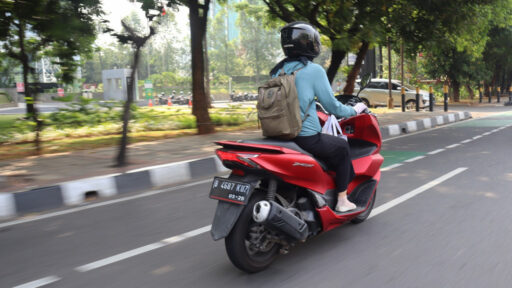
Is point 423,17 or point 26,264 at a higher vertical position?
point 423,17

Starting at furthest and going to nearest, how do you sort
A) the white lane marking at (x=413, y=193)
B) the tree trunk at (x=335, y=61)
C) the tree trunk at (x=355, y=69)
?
1. the tree trunk at (x=355, y=69)
2. the tree trunk at (x=335, y=61)
3. the white lane marking at (x=413, y=193)

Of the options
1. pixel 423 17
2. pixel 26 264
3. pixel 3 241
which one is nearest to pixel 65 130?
pixel 3 241

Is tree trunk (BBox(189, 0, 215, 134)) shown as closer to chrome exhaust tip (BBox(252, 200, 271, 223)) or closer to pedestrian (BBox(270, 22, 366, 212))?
pedestrian (BBox(270, 22, 366, 212))

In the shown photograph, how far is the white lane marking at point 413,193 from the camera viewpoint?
16.4 ft

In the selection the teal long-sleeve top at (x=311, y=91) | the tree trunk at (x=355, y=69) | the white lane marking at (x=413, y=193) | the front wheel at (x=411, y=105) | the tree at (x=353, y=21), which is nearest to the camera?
the teal long-sleeve top at (x=311, y=91)

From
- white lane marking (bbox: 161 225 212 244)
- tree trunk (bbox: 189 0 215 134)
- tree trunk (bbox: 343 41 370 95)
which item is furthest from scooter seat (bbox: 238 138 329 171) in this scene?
tree trunk (bbox: 343 41 370 95)

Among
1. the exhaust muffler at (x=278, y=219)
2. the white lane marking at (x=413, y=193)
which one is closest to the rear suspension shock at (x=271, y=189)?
the exhaust muffler at (x=278, y=219)

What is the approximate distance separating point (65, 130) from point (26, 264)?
26.9 ft

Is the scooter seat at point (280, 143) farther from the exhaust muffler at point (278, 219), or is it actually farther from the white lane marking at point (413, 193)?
the white lane marking at point (413, 193)

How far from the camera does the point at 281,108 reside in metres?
3.40

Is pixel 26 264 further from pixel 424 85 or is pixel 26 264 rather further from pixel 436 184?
pixel 424 85

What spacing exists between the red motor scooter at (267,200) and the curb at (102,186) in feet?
10.4

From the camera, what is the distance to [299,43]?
11.7 feet

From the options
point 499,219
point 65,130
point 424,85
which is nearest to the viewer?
point 499,219
